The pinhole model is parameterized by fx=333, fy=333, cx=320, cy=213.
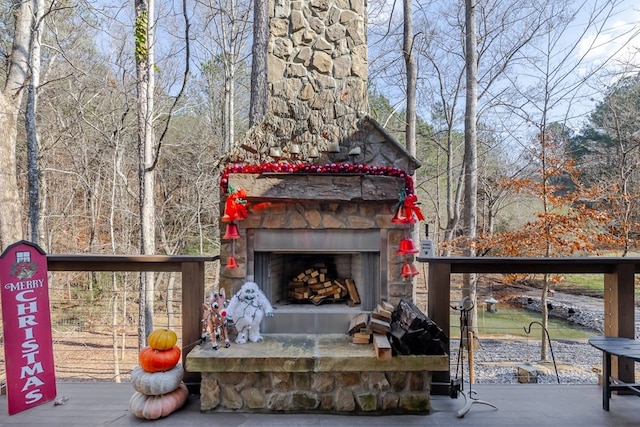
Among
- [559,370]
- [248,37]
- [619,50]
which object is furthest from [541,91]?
[248,37]

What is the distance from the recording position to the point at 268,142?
9.61ft

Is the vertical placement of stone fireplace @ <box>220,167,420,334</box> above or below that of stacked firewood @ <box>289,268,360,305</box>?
above

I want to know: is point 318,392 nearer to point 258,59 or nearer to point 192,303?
point 192,303

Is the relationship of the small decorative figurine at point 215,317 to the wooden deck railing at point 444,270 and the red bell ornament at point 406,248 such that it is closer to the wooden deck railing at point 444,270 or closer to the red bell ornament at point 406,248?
the wooden deck railing at point 444,270

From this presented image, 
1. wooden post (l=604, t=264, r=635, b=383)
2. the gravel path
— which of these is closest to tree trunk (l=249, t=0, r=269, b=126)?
wooden post (l=604, t=264, r=635, b=383)

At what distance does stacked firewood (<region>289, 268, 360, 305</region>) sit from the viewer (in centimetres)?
305

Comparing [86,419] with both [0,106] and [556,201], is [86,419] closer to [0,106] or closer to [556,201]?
[0,106]

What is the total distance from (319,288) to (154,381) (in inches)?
57.9

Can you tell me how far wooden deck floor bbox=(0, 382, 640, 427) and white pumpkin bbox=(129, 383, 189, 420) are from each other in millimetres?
41

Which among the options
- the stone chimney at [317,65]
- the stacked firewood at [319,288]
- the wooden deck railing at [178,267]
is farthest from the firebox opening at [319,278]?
the stone chimney at [317,65]

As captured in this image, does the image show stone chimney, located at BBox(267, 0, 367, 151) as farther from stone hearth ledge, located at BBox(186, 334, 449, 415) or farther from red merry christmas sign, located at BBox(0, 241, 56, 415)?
red merry christmas sign, located at BBox(0, 241, 56, 415)

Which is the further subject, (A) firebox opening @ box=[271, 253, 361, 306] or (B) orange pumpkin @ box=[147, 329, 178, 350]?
(A) firebox opening @ box=[271, 253, 361, 306]

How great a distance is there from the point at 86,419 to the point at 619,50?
9366 mm

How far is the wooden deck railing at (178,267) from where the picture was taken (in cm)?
257
